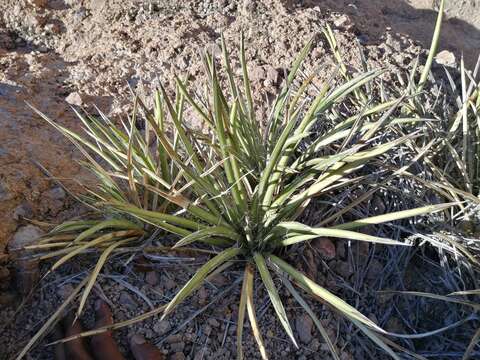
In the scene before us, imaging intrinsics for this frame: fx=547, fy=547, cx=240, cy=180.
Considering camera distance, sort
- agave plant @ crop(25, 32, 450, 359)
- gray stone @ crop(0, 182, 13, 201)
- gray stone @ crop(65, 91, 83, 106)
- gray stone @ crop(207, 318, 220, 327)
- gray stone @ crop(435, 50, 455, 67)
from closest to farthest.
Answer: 1. agave plant @ crop(25, 32, 450, 359)
2. gray stone @ crop(207, 318, 220, 327)
3. gray stone @ crop(0, 182, 13, 201)
4. gray stone @ crop(65, 91, 83, 106)
5. gray stone @ crop(435, 50, 455, 67)

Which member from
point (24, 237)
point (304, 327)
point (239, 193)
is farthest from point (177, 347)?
point (24, 237)

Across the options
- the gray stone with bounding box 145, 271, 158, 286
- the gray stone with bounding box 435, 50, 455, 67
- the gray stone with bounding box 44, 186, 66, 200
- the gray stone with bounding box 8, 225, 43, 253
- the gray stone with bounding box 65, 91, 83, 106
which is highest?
the gray stone with bounding box 435, 50, 455, 67

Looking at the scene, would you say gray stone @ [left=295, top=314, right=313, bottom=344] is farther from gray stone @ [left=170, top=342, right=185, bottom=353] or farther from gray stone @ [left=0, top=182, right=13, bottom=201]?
gray stone @ [left=0, top=182, right=13, bottom=201]

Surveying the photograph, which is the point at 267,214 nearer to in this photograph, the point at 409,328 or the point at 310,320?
A: the point at 310,320

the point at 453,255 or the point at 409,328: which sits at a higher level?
the point at 453,255

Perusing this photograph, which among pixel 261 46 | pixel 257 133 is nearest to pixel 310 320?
pixel 257 133

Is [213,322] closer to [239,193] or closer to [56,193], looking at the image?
[239,193]

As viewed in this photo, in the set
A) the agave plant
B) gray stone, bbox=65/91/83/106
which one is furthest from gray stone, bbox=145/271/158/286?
gray stone, bbox=65/91/83/106

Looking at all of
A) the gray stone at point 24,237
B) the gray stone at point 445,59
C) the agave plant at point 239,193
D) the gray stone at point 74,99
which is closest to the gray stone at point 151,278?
the agave plant at point 239,193

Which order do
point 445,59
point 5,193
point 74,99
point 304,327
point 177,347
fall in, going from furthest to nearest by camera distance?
point 445,59
point 74,99
point 5,193
point 304,327
point 177,347
